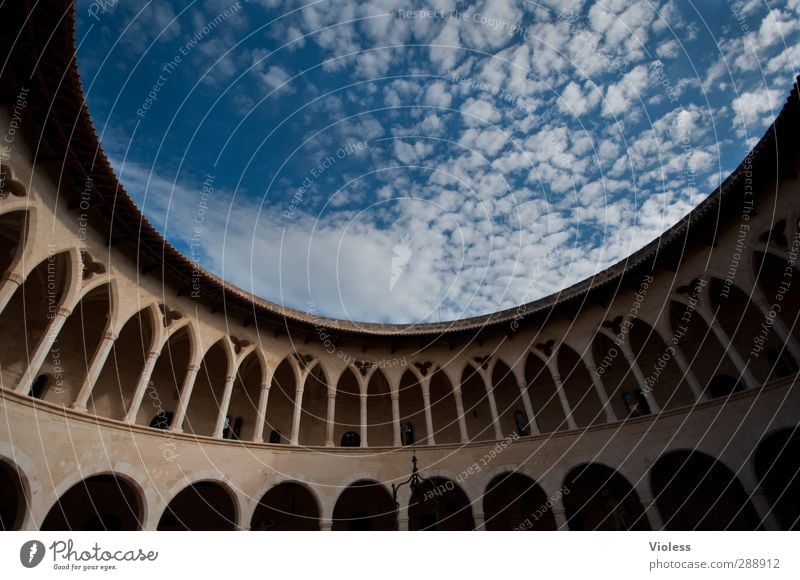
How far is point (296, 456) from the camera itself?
1730cm

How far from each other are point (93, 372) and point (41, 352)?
1.80 metres

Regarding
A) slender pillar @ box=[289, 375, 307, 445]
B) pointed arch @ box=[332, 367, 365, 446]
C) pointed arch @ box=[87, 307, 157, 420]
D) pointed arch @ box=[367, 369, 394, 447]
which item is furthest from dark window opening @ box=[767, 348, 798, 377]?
pointed arch @ box=[87, 307, 157, 420]

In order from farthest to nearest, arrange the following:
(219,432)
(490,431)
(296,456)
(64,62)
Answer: (490,431), (296,456), (219,432), (64,62)

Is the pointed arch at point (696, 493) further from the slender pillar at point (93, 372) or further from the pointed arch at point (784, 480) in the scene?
the slender pillar at point (93, 372)

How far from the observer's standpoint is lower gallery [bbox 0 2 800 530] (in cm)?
1135

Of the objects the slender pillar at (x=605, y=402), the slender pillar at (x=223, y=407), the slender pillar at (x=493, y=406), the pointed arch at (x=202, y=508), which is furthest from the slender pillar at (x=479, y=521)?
the slender pillar at (x=223, y=407)

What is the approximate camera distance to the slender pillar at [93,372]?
40.9ft

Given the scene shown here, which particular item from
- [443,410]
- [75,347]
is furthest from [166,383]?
[443,410]

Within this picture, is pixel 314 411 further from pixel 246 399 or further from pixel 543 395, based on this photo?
pixel 543 395

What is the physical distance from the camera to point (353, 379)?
934 inches

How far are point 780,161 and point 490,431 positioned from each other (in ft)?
51.5

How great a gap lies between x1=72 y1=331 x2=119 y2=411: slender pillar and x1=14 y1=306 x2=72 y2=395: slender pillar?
5.01ft
